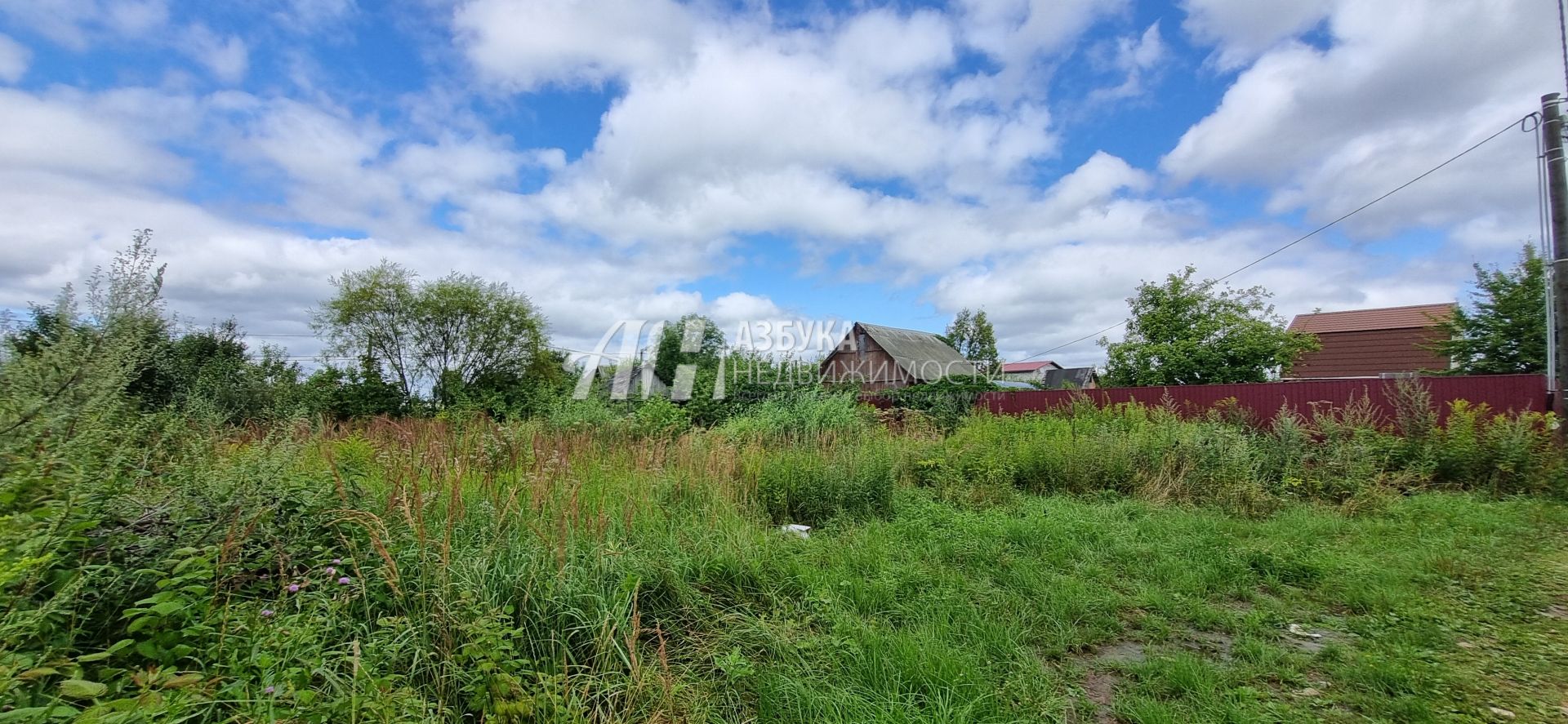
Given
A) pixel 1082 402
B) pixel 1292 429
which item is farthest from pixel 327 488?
pixel 1082 402

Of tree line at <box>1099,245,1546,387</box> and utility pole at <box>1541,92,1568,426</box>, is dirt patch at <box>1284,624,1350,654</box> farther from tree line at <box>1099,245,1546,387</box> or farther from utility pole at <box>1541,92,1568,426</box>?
tree line at <box>1099,245,1546,387</box>

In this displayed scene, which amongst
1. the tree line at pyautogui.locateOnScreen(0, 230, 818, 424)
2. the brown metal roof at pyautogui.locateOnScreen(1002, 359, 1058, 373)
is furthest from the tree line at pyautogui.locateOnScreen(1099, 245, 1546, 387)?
the brown metal roof at pyautogui.locateOnScreen(1002, 359, 1058, 373)

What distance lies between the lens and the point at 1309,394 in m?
8.71

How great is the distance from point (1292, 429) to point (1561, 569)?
3.29 m

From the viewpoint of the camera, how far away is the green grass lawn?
2139 millimetres

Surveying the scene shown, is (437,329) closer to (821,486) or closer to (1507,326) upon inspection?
(821,486)

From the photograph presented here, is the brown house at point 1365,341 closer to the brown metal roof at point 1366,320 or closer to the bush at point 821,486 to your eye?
the brown metal roof at point 1366,320

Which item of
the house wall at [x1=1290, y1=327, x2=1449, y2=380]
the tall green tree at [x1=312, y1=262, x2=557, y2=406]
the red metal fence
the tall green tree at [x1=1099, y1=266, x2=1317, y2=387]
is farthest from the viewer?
the house wall at [x1=1290, y1=327, x2=1449, y2=380]

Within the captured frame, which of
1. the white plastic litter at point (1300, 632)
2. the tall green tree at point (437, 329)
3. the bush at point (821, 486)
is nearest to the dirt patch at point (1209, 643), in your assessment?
the white plastic litter at point (1300, 632)

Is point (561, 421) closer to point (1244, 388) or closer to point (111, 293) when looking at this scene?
point (111, 293)

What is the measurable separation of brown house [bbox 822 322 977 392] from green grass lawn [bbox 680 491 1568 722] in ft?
62.3

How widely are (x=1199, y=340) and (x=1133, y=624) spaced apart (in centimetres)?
1925

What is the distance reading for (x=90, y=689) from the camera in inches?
46.2

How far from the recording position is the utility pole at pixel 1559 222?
6.50 meters
